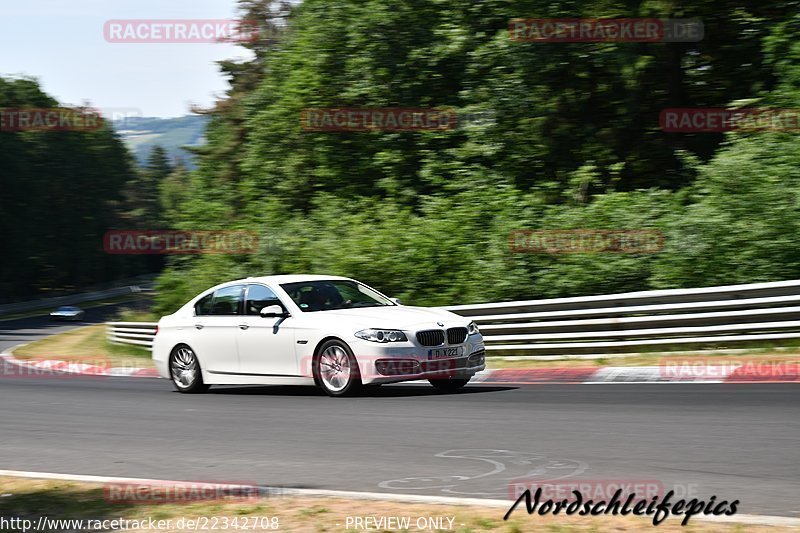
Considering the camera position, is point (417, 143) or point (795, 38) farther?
point (417, 143)

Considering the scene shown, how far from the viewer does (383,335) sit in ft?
39.2

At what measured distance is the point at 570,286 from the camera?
1788 cm

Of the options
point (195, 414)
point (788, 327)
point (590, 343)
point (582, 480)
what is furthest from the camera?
point (590, 343)

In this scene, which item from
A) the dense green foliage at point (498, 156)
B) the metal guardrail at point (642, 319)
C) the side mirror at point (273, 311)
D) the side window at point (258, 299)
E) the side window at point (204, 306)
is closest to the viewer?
the side mirror at point (273, 311)

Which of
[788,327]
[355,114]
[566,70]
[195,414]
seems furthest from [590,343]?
[355,114]

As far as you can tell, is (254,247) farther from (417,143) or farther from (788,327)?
(788,327)

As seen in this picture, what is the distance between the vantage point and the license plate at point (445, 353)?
473 inches

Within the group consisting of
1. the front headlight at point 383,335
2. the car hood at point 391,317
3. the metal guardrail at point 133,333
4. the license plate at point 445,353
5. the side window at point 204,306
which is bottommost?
the metal guardrail at point 133,333

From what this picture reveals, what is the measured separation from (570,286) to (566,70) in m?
8.61

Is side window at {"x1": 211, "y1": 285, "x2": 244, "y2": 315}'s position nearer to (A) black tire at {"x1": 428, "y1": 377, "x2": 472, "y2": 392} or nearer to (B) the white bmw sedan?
(B) the white bmw sedan

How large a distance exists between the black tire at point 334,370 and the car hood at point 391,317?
310mm

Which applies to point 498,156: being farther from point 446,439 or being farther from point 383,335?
point 446,439

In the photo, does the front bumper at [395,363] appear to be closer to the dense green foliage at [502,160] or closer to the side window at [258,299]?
the side window at [258,299]

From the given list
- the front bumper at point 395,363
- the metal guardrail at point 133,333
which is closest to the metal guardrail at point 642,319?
the front bumper at point 395,363
